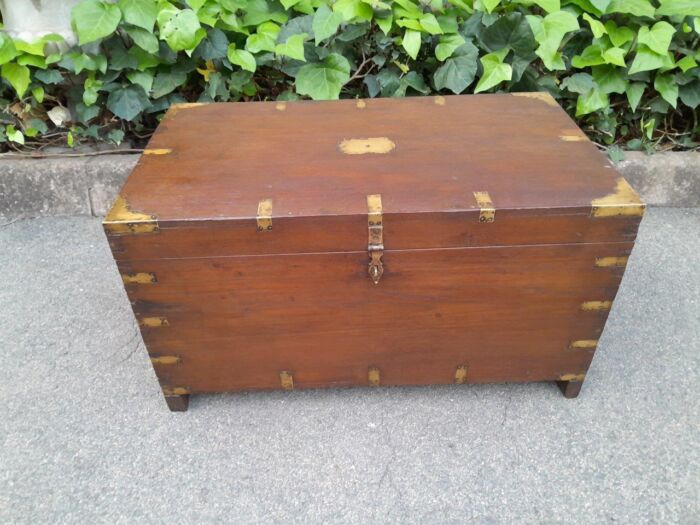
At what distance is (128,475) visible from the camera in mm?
1281

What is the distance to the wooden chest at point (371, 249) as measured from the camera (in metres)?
1.13

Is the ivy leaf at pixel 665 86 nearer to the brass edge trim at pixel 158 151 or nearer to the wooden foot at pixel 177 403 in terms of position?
the brass edge trim at pixel 158 151

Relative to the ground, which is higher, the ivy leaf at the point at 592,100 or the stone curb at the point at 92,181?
the ivy leaf at the point at 592,100

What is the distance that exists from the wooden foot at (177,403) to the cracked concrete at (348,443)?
2 centimetres

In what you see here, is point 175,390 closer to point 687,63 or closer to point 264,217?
point 264,217

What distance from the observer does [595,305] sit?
127 cm

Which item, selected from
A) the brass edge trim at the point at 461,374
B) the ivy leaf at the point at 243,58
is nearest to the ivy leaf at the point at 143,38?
the ivy leaf at the point at 243,58

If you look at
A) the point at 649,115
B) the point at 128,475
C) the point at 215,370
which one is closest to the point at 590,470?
the point at 215,370

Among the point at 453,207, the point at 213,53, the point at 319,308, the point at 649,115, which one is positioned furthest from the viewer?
the point at 649,115

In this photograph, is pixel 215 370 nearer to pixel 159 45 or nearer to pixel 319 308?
pixel 319 308

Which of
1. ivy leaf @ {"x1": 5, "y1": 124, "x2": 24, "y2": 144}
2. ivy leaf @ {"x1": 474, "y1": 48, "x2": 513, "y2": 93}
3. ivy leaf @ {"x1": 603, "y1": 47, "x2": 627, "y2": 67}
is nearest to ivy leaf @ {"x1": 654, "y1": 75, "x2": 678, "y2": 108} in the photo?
ivy leaf @ {"x1": 603, "y1": 47, "x2": 627, "y2": 67}

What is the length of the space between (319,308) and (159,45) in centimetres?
134

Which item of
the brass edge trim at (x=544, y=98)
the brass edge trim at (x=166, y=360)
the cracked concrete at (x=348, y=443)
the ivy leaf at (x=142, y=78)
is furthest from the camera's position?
the ivy leaf at (x=142, y=78)

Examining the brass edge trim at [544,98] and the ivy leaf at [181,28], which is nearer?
the brass edge trim at [544,98]
